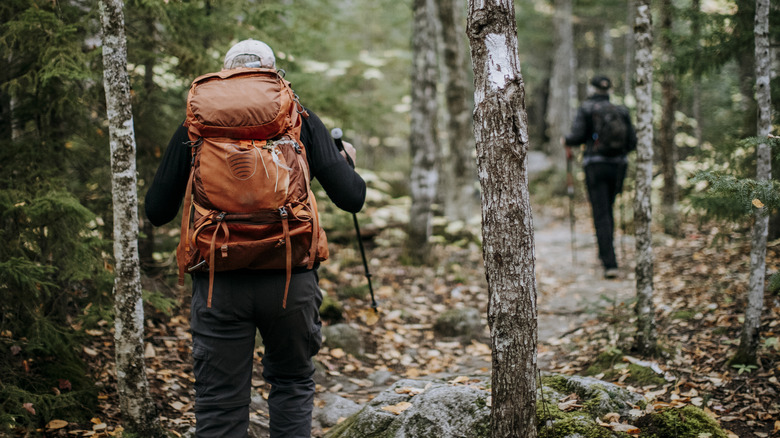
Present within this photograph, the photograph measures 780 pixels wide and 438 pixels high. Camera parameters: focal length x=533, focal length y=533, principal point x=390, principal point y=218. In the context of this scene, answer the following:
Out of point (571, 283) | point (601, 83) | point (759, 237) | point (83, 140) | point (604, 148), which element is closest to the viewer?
point (759, 237)

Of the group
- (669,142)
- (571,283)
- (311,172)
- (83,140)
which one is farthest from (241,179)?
(669,142)

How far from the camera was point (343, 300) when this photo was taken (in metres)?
7.55

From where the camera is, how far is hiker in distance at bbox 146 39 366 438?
2.68 metres

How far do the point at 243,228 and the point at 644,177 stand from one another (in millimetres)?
3681

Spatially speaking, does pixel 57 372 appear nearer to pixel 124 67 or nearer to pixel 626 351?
pixel 124 67

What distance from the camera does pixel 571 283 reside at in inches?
345

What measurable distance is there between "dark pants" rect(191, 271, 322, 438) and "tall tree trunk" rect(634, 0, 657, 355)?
3.24 metres

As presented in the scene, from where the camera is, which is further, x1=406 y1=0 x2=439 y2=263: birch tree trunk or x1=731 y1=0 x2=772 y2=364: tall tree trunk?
x1=406 y1=0 x2=439 y2=263: birch tree trunk

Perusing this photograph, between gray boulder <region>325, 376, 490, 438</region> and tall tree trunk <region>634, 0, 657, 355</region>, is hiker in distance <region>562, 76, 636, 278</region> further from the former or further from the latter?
gray boulder <region>325, 376, 490, 438</region>

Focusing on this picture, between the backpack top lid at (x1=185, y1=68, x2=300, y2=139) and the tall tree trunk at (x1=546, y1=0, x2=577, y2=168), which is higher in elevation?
the tall tree trunk at (x1=546, y1=0, x2=577, y2=168)

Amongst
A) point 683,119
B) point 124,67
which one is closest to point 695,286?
point 124,67

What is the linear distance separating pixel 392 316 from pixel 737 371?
4.07 m

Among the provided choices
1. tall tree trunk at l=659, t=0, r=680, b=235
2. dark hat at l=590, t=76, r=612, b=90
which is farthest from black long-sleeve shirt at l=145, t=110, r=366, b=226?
tall tree trunk at l=659, t=0, r=680, b=235

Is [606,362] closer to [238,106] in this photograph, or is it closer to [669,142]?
[238,106]
